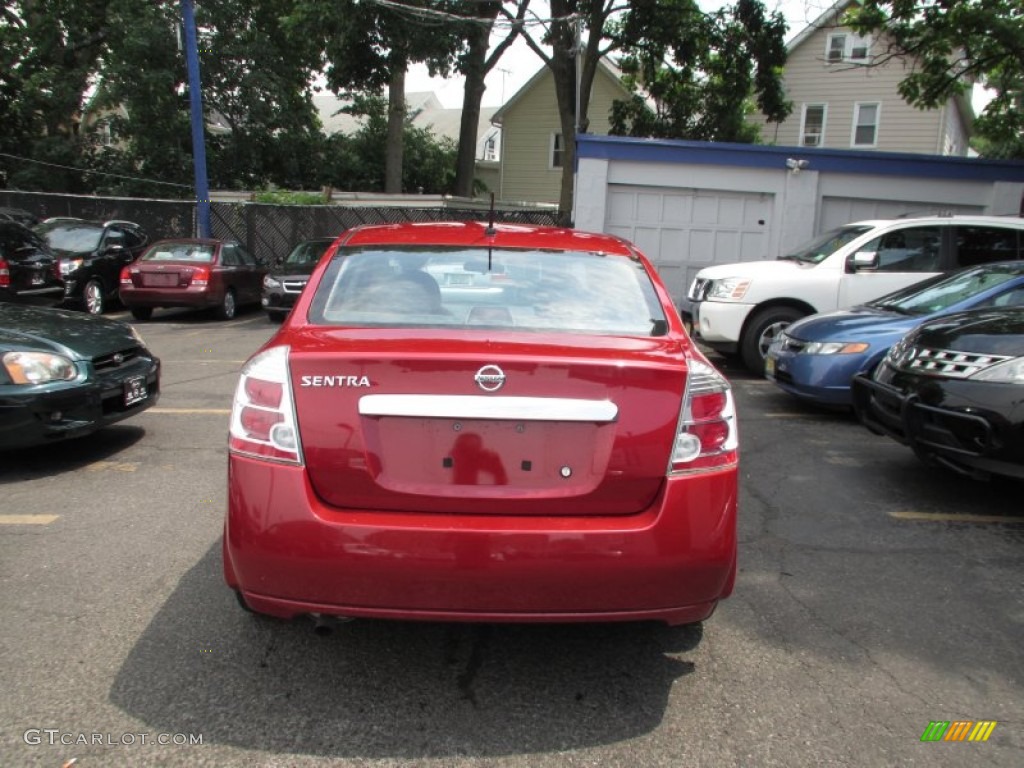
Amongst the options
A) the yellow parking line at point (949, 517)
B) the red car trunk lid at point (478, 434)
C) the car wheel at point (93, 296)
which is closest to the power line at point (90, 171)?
the car wheel at point (93, 296)

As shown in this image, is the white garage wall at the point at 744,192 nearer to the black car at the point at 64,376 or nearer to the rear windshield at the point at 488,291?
the black car at the point at 64,376

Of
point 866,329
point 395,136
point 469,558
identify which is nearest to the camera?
point 469,558

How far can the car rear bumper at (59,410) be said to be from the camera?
494cm

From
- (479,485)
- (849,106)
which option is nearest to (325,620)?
(479,485)

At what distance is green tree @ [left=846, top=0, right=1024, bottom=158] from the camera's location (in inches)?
515

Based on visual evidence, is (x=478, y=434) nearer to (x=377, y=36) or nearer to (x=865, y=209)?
(x=865, y=209)

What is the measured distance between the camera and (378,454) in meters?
2.54

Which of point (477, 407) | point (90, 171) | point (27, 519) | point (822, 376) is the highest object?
point (90, 171)

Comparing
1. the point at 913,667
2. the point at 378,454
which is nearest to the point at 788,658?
the point at 913,667

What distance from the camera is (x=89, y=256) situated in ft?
45.9

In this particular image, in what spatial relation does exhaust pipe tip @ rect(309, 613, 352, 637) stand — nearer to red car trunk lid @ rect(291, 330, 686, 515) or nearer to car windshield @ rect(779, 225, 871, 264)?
red car trunk lid @ rect(291, 330, 686, 515)

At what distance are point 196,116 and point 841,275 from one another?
46.5 ft

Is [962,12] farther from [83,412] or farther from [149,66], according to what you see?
[149,66]

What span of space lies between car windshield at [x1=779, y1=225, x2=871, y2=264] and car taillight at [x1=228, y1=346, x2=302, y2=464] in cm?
823
